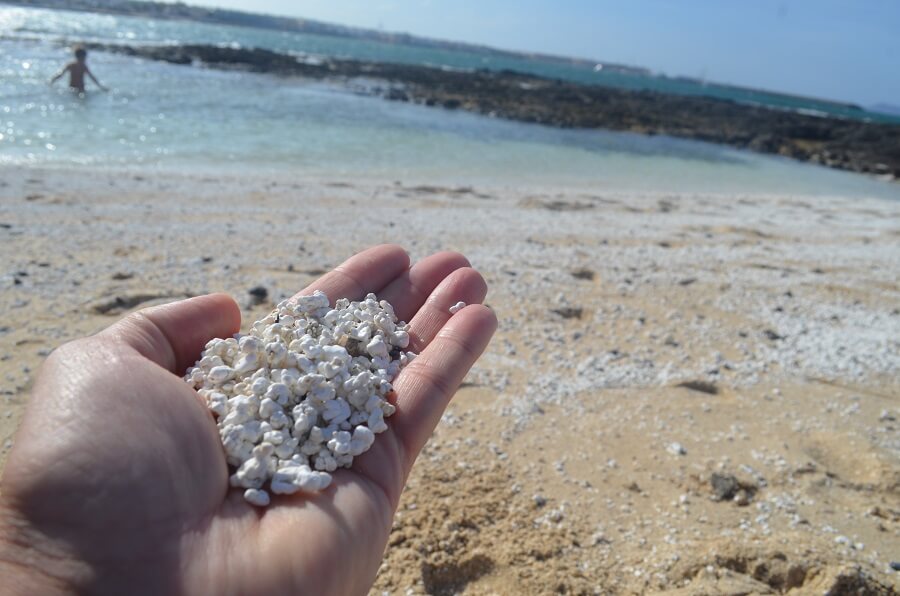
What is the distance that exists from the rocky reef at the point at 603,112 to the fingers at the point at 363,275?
22.0 meters

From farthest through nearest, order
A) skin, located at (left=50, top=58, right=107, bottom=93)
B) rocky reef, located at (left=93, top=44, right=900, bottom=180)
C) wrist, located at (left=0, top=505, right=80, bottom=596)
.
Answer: rocky reef, located at (left=93, top=44, right=900, bottom=180) < skin, located at (left=50, top=58, right=107, bottom=93) < wrist, located at (left=0, top=505, right=80, bottom=596)

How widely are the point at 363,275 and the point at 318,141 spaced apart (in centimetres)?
1152

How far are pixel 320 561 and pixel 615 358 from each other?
3.08 meters

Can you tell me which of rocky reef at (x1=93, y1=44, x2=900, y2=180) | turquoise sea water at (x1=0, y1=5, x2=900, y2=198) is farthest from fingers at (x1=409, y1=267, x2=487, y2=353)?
rocky reef at (x1=93, y1=44, x2=900, y2=180)

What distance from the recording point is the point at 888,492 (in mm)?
2980

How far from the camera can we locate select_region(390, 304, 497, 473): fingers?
2027 millimetres

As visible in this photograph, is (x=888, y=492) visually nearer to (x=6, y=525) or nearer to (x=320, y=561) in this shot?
(x=320, y=561)

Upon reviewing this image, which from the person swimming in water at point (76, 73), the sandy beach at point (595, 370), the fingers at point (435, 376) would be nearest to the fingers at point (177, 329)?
the fingers at point (435, 376)

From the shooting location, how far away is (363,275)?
2873mm

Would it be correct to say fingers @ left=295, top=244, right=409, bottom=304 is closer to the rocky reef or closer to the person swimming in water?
the person swimming in water

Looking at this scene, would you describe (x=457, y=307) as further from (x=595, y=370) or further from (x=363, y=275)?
(x=595, y=370)

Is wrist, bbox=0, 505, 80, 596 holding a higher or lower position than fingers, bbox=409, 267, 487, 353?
lower

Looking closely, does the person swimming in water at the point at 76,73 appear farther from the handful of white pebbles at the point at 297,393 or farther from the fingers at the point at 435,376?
the fingers at the point at 435,376

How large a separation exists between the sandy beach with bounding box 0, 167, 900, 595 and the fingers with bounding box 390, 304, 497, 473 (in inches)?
28.0
